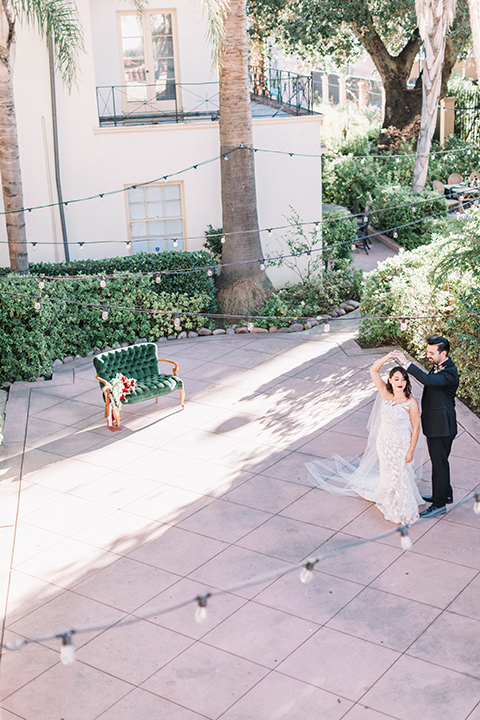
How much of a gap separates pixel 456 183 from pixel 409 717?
70.7 feet

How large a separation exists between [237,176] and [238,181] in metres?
0.10

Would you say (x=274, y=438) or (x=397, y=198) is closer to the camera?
(x=274, y=438)

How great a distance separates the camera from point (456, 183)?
79.5 feet

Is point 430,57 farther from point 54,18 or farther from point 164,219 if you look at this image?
point 54,18

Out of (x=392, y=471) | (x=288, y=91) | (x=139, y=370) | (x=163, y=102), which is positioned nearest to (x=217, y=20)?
(x=163, y=102)

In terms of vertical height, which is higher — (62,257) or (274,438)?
(62,257)

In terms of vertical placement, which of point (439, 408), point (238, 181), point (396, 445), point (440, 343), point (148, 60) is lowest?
point (396, 445)

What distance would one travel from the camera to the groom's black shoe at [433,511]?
775cm

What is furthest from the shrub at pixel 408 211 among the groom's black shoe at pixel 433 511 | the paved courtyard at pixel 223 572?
the groom's black shoe at pixel 433 511

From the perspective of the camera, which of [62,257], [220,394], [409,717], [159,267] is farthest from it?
[62,257]

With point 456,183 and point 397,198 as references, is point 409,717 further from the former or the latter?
point 456,183

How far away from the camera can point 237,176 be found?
14867 millimetres

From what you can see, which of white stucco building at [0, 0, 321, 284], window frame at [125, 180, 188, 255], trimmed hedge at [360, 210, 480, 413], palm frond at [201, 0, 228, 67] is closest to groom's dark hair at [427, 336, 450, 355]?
trimmed hedge at [360, 210, 480, 413]

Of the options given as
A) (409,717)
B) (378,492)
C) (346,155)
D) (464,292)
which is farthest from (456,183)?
(409,717)
